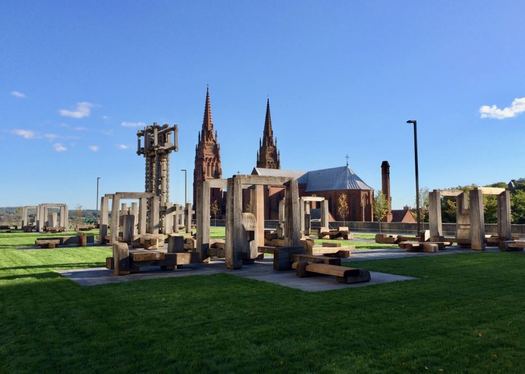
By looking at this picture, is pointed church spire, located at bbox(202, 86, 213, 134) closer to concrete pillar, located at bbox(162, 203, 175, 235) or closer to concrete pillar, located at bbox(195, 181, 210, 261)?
concrete pillar, located at bbox(162, 203, 175, 235)

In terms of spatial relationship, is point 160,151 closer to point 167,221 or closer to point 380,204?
point 167,221

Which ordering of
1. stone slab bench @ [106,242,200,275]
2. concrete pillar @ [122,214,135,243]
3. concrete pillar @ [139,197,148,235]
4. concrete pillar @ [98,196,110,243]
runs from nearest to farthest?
stone slab bench @ [106,242,200,275], concrete pillar @ [122,214,135,243], concrete pillar @ [139,197,148,235], concrete pillar @ [98,196,110,243]

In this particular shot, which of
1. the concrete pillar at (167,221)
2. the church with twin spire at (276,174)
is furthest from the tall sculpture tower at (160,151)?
the church with twin spire at (276,174)

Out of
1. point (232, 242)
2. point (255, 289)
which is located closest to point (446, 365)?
point (255, 289)

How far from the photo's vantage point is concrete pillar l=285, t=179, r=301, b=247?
1404 centimetres

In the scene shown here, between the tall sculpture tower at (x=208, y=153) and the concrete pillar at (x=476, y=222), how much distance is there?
7274 cm

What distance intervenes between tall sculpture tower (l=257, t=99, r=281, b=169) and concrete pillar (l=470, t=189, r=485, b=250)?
81.2m

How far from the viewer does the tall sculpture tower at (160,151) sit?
1324 inches

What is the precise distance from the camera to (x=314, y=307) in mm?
7727

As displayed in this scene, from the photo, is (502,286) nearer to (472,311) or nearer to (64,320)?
(472,311)

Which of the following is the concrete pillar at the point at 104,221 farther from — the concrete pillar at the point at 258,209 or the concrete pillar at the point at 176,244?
the concrete pillar at the point at 258,209

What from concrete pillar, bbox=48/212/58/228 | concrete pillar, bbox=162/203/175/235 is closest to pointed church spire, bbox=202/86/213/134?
concrete pillar, bbox=48/212/58/228

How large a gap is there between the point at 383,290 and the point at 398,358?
4.45 m

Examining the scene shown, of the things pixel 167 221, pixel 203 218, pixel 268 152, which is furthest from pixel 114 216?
pixel 268 152
